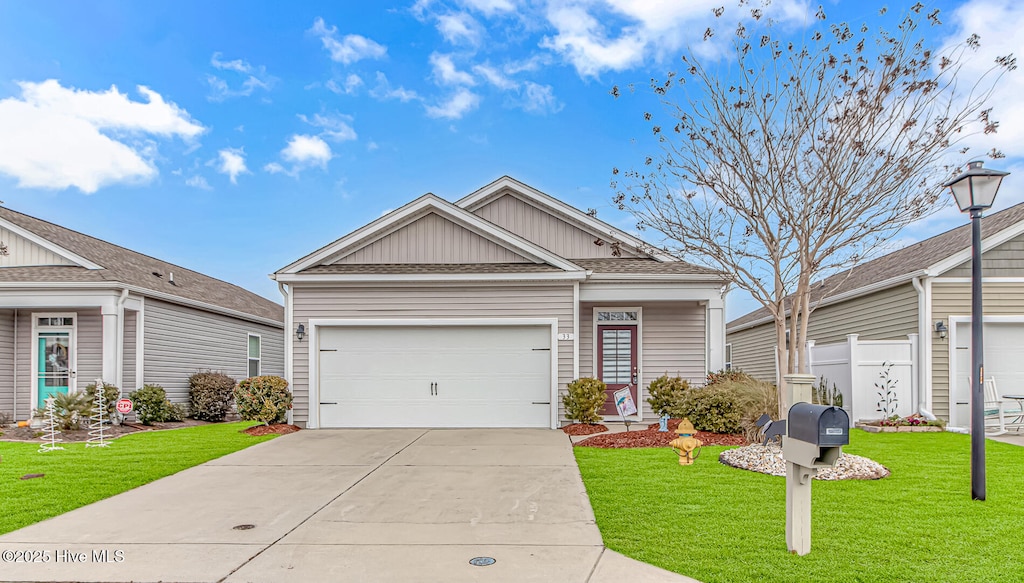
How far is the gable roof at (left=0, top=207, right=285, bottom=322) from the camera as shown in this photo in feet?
48.0

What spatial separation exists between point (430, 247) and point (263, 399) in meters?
4.40

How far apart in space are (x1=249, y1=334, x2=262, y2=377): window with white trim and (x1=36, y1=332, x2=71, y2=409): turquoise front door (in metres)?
6.06

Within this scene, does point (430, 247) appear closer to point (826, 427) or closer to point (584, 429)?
point (584, 429)

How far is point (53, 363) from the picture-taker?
15.0 metres

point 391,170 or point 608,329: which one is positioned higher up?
point 391,170

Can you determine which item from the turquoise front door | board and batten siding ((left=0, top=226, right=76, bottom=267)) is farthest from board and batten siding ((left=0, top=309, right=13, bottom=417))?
board and batten siding ((left=0, top=226, right=76, bottom=267))

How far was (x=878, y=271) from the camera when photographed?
54.2 feet

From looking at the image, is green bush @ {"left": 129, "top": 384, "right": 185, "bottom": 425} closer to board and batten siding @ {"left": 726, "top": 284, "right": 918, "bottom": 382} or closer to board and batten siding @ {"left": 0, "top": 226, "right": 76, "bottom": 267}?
board and batten siding @ {"left": 0, "top": 226, "right": 76, "bottom": 267}

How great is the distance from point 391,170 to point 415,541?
13927 millimetres

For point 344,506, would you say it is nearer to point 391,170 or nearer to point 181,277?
point 391,170

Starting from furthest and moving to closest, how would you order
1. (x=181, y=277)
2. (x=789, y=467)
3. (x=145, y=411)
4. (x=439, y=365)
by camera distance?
(x=181, y=277)
(x=145, y=411)
(x=439, y=365)
(x=789, y=467)

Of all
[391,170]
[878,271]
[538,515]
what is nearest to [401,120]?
[391,170]

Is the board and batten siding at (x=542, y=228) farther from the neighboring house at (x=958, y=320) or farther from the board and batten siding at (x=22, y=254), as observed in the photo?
the board and batten siding at (x=22, y=254)

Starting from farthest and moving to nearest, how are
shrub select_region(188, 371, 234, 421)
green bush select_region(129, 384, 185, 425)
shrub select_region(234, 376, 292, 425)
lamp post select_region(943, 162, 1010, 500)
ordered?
1. shrub select_region(188, 371, 234, 421)
2. green bush select_region(129, 384, 185, 425)
3. shrub select_region(234, 376, 292, 425)
4. lamp post select_region(943, 162, 1010, 500)
